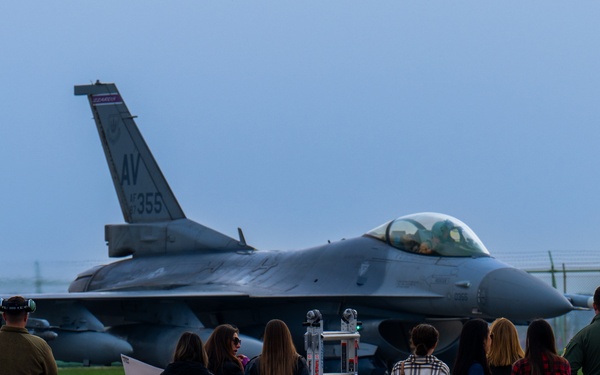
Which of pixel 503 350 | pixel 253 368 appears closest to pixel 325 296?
pixel 503 350

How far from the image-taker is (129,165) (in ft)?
65.3

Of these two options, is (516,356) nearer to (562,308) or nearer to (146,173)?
→ (562,308)

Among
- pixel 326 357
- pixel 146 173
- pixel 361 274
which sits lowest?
pixel 326 357

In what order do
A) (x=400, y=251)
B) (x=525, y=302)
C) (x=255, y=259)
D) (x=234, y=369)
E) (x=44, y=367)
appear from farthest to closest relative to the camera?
(x=255, y=259) → (x=400, y=251) → (x=525, y=302) → (x=234, y=369) → (x=44, y=367)

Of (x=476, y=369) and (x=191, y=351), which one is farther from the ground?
(x=191, y=351)

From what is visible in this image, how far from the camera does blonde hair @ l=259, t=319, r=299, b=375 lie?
700 cm

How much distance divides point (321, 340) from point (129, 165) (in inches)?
471

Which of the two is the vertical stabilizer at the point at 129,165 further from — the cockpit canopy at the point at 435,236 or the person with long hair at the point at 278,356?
the person with long hair at the point at 278,356

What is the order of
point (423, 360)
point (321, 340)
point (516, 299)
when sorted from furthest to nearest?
point (516, 299) → point (321, 340) → point (423, 360)

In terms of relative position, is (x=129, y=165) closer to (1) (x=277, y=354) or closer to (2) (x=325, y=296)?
(2) (x=325, y=296)

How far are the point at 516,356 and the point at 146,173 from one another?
13.2 m

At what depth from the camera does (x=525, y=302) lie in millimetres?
13516

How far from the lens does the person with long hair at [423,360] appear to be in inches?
266

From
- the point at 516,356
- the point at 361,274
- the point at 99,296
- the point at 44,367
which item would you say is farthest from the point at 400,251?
the point at 44,367
